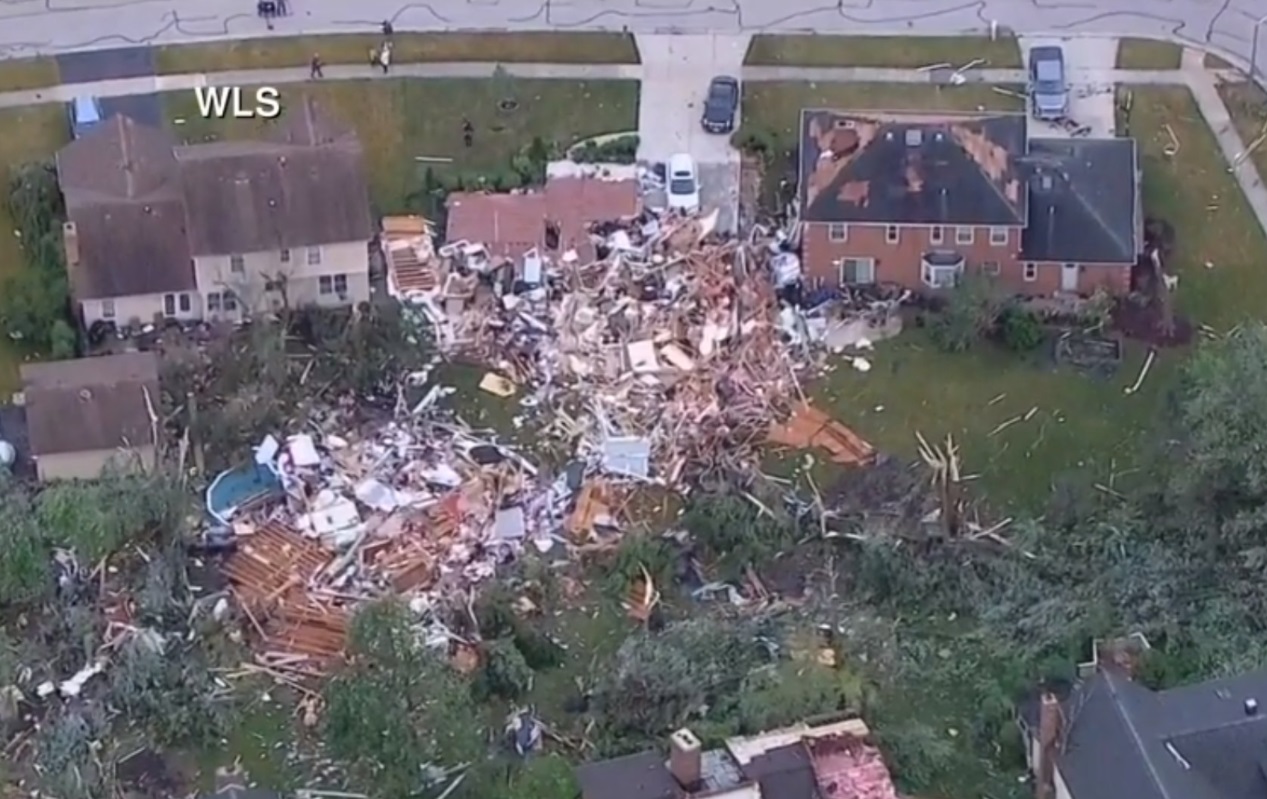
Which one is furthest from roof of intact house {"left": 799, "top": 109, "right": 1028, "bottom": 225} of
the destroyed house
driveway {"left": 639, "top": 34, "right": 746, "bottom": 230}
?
the destroyed house

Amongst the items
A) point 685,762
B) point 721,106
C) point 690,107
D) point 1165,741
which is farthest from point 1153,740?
point 690,107

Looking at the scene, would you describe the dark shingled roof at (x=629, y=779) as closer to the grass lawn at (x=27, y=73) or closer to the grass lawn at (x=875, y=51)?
the grass lawn at (x=875, y=51)

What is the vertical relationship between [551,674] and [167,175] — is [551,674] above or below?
below

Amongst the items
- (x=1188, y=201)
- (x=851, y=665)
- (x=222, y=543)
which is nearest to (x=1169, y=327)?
(x=1188, y=201)

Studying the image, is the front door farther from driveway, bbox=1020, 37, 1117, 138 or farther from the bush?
driveway, bbox=1020, 37, 1117, 138

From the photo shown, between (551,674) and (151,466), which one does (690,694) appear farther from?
(151,466)

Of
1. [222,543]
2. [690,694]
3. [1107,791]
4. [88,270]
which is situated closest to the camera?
[1107,791]
